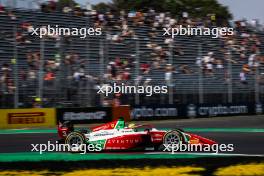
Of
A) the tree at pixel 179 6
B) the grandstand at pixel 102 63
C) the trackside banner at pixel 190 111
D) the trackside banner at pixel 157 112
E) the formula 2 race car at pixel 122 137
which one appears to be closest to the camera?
the formula 2 race car at pixel 122 137

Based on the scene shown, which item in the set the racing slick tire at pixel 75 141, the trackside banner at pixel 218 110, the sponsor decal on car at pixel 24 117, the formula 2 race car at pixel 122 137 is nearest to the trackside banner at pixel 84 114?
the sponsor decal on car at pixel 24 117

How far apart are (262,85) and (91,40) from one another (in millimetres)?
7764

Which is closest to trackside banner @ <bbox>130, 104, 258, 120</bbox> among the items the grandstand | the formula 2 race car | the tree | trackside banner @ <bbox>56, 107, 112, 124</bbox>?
the grandstand

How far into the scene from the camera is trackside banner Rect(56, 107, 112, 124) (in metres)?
15.1

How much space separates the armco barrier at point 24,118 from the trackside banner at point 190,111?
3.27 meters

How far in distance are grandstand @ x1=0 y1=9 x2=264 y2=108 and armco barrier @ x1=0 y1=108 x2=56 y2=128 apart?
0.92ft

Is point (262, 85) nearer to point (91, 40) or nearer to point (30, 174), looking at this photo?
point (91, 40)

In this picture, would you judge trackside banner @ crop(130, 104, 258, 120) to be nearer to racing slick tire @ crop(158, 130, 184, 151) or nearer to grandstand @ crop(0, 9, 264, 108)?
grandstand @ crop(0, 9, 264, 108)

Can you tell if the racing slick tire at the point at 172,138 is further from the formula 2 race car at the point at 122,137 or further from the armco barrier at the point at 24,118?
the armco barrier at the point at 24,118

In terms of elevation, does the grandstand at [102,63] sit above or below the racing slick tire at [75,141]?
above

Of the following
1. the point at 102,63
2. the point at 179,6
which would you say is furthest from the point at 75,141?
the point at 179,6

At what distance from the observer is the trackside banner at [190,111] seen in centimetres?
1678

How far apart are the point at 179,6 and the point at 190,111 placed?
2587 centimetres

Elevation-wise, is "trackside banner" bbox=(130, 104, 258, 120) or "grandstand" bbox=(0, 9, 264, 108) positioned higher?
"grandstand" bbox=(0, 9, 264, 108)
